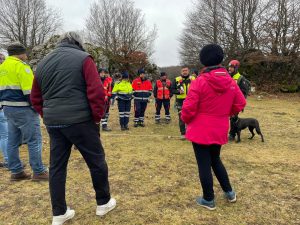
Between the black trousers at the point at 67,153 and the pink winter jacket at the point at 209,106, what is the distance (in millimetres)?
1066

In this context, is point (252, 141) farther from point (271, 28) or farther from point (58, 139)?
point (271, 28)

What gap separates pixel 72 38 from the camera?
292cm

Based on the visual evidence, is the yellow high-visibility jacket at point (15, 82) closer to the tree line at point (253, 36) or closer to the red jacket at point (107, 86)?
the red jacket at point (107, 86)

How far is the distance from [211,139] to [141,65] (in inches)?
998

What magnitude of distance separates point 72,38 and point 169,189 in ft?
8.00

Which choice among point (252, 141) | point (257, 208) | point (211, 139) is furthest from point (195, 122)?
point (252, 141)

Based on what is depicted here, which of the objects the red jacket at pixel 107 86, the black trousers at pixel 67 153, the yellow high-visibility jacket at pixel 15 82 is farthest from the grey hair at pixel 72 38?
the red jacket at pixel 107 86

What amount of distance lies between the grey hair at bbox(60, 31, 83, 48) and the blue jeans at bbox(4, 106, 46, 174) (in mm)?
1477

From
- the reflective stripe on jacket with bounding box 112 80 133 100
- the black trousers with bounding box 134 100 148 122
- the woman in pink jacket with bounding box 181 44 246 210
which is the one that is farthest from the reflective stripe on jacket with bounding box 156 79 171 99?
the woman in pink jacket with bounding box 181 44 246 210

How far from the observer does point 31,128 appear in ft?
12.9

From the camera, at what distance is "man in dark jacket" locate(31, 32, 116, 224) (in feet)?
8.89

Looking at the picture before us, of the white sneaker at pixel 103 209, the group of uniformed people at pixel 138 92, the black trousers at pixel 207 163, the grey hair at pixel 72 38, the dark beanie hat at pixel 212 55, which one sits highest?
the grey hair at pixel 72 38

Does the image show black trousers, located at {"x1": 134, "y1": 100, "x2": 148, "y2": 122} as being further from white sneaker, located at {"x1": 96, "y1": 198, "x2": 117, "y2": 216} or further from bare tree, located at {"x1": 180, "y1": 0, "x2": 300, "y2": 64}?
bare tree, located at {"x1": 180, "y1": 0, "x2": 300, "y2": 64}

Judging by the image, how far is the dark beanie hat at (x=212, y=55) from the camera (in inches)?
121
